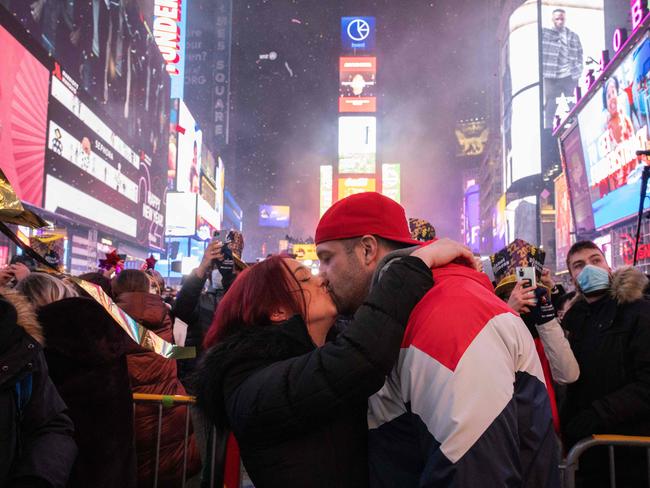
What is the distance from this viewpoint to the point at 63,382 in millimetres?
2828

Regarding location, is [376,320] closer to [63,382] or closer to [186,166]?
[63,382]

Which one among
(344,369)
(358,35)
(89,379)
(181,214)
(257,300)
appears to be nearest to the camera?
(344,369)

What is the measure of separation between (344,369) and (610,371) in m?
2.87

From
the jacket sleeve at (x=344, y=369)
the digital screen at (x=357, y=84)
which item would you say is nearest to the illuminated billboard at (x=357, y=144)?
the digital screen at (x=357, y=84)

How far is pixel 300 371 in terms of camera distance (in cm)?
A: 185

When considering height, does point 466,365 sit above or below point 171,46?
below

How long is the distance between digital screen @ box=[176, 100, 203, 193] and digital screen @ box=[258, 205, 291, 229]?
4718 centimetres

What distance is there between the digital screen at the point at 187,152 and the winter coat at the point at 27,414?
54.4 meters

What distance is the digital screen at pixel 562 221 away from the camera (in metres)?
44.9

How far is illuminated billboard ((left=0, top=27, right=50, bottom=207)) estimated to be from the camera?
19.0 m

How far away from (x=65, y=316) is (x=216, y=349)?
1.12 metres

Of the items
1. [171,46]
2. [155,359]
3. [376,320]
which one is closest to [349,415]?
[376,320]

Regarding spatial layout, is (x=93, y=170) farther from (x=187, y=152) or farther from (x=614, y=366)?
(x=614, y=366)

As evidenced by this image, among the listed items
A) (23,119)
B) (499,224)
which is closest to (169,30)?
(23,119)
